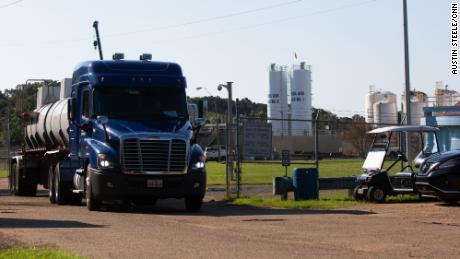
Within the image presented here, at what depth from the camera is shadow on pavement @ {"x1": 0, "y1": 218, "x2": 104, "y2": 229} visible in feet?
51.0

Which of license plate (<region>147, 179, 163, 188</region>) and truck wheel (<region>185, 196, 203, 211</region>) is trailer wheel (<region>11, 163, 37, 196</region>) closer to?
truck wheel (<region>185, 196, 203, 211</region>)

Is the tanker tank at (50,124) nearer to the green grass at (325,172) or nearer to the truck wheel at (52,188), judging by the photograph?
the truck wheel at (52,188)

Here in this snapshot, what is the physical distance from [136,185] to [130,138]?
3.47ft

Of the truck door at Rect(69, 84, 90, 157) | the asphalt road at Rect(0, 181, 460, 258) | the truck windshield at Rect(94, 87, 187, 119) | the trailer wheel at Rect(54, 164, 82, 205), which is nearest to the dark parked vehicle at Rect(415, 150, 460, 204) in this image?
the asphalt road at Rect(0, 181, 460, 258)

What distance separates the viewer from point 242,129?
24.5 metres

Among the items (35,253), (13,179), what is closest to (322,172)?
(13,179)

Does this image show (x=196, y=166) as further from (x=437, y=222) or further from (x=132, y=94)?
(x=437, y=222)

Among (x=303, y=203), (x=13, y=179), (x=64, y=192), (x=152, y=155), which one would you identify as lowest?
(x=303, y=203)

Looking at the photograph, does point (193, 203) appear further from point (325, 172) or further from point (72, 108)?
point (325, 172)

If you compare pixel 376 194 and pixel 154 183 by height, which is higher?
pixel 154 183

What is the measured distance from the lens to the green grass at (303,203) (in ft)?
70.1

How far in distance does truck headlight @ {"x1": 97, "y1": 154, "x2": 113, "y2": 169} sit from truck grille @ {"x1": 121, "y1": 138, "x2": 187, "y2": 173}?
1.09 ft

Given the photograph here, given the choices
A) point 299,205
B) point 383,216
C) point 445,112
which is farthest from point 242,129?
point 445,112

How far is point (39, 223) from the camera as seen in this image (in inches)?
640
